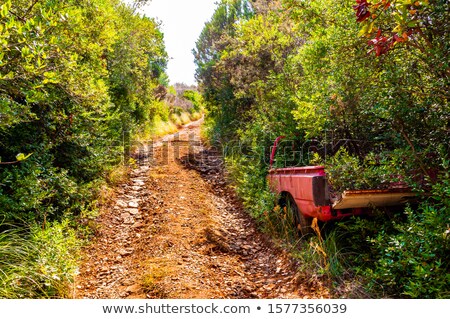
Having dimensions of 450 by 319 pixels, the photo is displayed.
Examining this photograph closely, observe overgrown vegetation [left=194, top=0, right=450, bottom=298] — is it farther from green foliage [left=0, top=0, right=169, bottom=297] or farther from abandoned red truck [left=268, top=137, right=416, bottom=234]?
Answer: green foliage [left=0, top=0, right=169, bottom=297]

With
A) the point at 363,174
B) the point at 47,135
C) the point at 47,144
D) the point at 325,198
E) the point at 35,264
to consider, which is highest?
the point at 47,135

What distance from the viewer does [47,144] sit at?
585 centimetres

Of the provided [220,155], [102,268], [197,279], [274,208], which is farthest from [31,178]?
[220,155]

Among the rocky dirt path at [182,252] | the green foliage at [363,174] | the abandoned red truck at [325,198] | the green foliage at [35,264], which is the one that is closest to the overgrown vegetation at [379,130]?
the green foliage at [363,174]

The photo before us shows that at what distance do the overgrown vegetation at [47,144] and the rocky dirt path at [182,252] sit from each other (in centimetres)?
48

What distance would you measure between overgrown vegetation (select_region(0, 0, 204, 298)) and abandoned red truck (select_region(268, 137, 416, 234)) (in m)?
3.42

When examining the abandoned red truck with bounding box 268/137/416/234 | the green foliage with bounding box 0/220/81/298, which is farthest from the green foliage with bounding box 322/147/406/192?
the green foliage with bounding box 0/220/81/298

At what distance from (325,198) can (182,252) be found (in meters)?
2.50

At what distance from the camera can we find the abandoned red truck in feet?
13.3

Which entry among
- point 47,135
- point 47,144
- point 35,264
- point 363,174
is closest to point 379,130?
point 363,174

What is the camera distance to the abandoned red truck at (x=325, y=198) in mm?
4062

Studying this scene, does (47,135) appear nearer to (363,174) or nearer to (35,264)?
(35,264)
